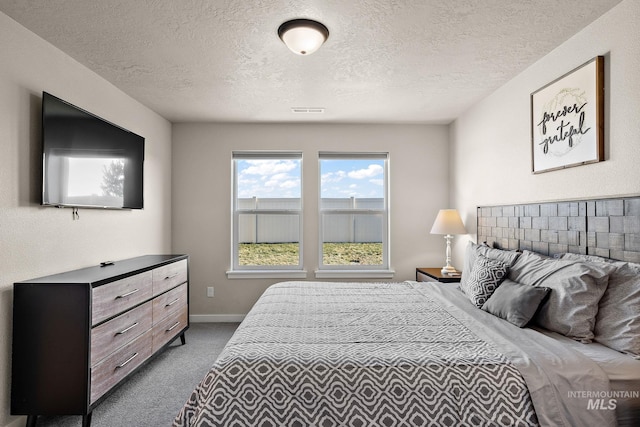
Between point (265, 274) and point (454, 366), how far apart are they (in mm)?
3067

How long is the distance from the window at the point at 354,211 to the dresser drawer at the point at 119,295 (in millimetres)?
2180

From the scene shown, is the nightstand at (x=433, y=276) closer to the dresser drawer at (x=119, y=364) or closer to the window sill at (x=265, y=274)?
the window sill at (x=265, y=274)

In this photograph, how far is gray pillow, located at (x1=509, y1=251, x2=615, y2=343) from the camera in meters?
1.70

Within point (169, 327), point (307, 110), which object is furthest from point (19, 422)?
point (307, 110)

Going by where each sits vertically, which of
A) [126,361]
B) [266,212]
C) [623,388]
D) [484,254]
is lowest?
[126,361]

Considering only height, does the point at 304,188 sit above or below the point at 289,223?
above

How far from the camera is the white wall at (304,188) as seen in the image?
4246mm

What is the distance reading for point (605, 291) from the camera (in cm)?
172

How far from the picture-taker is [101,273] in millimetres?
2363

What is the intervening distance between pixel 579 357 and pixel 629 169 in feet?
3.59

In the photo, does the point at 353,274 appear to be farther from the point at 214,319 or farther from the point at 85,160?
the point at 85,160

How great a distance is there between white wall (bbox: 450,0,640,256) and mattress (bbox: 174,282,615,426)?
1.11 m

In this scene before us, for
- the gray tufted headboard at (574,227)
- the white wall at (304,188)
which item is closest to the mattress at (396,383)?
the gray tufted headboard at (574,227)

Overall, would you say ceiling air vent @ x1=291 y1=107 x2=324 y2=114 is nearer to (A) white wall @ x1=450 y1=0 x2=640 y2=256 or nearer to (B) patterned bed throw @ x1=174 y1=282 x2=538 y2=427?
(A) white wall @ x1=450 y1=0 x2=640 y2=256
